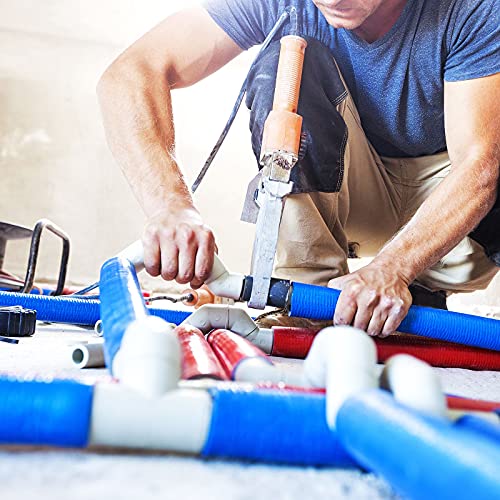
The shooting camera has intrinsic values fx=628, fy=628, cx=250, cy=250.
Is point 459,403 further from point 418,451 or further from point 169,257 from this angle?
point 169,257

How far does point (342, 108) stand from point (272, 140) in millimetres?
532

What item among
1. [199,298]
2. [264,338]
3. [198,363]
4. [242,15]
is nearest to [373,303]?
[264,338]

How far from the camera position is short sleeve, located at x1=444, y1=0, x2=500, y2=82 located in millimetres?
1342

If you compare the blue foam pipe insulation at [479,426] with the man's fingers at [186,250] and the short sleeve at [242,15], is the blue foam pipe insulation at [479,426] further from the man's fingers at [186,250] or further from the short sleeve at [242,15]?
the short sleeve at [242,15]

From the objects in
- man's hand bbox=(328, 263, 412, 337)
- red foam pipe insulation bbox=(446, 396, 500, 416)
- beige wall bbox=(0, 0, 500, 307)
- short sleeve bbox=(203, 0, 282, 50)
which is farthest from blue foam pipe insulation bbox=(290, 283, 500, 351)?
beige wall bbox=(0, 0, 500, 307)

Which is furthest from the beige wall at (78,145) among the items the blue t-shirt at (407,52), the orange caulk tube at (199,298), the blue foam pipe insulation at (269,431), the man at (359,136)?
the blue foam pipe insulation at (269,431)

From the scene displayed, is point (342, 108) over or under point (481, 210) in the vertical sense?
over

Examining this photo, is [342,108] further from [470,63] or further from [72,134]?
[72,134]

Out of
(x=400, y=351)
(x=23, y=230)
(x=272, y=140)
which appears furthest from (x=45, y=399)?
(x=23, y=230)

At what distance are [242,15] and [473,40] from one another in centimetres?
54

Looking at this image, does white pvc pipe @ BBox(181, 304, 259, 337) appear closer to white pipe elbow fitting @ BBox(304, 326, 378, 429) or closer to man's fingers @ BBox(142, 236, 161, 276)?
man's fingers @ BBox(142, 236, 161, 276)

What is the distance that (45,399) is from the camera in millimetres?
476

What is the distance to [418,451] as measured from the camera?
1.30 feet

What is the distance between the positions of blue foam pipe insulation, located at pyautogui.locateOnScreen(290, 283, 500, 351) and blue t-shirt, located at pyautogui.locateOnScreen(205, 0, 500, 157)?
1.77 ft
